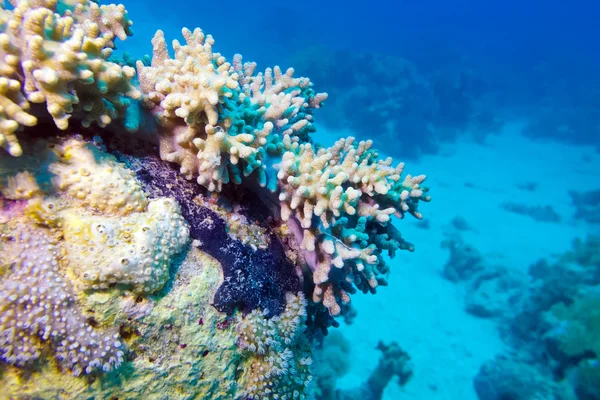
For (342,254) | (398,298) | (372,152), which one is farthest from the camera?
(398,298)

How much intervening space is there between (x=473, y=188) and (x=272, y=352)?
71.3ft

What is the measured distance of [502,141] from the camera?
96.9ft

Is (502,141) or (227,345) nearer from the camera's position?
(227,345)

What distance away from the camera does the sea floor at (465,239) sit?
9.77 metres

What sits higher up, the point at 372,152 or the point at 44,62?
the point at 372,152

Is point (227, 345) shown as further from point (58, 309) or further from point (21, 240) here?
point (21, 240)

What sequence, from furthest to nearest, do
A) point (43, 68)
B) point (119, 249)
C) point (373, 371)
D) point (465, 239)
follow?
point (465, 239) < point (373, 371) < point (119, 249) < point (43, 68)

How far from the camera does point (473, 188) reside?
833 inches

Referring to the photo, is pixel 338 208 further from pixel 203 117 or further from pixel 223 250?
pixel 203 117

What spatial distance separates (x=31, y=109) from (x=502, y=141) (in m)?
33.9

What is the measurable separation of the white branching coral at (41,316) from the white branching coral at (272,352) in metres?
0.80

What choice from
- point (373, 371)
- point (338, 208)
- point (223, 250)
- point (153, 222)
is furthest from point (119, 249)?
point (373, 371)

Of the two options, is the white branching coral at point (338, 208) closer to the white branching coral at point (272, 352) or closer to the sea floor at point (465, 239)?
the white branching coral at point (272, 352)

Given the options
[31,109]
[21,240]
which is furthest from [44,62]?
[21,240]
